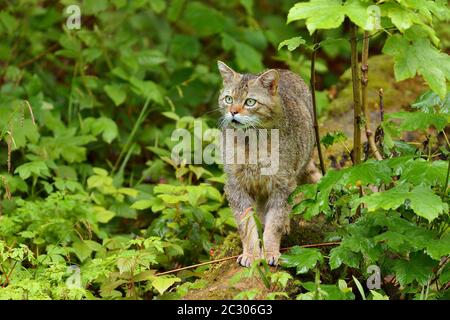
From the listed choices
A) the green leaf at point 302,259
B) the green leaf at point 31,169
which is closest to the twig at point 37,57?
the green leaf at point 31,169

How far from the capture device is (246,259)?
4656 mm

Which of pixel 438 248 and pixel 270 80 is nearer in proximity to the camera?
pixel 438 248

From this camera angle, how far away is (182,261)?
563cm

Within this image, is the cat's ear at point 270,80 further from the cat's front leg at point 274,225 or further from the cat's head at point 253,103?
the cat's front leg at point 274,225

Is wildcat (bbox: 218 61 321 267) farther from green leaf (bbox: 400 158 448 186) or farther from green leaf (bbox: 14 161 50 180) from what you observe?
green leaf (bbox: 14 161 50 180)

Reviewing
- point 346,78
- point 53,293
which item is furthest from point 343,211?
point 346,78

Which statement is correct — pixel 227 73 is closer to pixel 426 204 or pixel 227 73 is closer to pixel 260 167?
pixel 260 167

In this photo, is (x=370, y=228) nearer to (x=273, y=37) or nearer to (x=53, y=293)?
(x=53, y=293)

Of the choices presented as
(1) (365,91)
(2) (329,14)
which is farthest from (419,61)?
(1) (365,91)

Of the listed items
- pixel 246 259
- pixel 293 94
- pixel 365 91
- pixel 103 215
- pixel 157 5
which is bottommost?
pixel 103 215

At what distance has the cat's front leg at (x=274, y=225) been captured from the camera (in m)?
4.60

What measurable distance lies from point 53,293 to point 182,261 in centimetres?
150

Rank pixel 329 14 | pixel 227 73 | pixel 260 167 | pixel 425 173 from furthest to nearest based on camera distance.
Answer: pixel 227 73 → pixel 260 167 → pixel 425 173 → pixel 329 14

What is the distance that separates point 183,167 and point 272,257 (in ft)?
6.36
